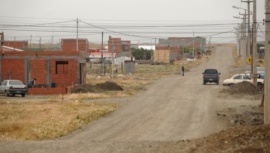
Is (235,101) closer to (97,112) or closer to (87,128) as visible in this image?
(97,112)

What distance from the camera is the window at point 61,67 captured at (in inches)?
2290

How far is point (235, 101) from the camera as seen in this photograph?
4191 cm

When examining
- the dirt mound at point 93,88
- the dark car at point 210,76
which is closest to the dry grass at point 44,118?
the dirt mound at point 93,88

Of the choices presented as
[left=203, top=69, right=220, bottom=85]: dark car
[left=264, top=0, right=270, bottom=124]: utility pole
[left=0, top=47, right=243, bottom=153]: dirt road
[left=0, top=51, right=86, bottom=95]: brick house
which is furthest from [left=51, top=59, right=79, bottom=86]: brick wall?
[left=264, top=0, right=270, bottom=124]: utility pole

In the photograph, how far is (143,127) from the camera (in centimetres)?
2769

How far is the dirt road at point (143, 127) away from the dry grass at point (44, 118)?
757mm

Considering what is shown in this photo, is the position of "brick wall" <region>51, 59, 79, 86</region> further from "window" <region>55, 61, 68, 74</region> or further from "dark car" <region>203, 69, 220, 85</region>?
"dark car" <region>203, 69, 220, 85</region>

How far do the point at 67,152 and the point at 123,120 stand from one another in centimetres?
1456

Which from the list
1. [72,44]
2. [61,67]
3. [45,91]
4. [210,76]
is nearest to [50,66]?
[61,67]

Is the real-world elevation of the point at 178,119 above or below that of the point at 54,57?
below

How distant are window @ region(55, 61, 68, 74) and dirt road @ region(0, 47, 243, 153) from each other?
14382mm

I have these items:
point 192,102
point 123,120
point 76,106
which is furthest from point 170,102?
point 123,120

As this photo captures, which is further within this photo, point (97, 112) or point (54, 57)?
point (54, 57)

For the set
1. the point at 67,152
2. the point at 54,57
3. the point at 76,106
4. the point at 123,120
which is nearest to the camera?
the point at 67,152
